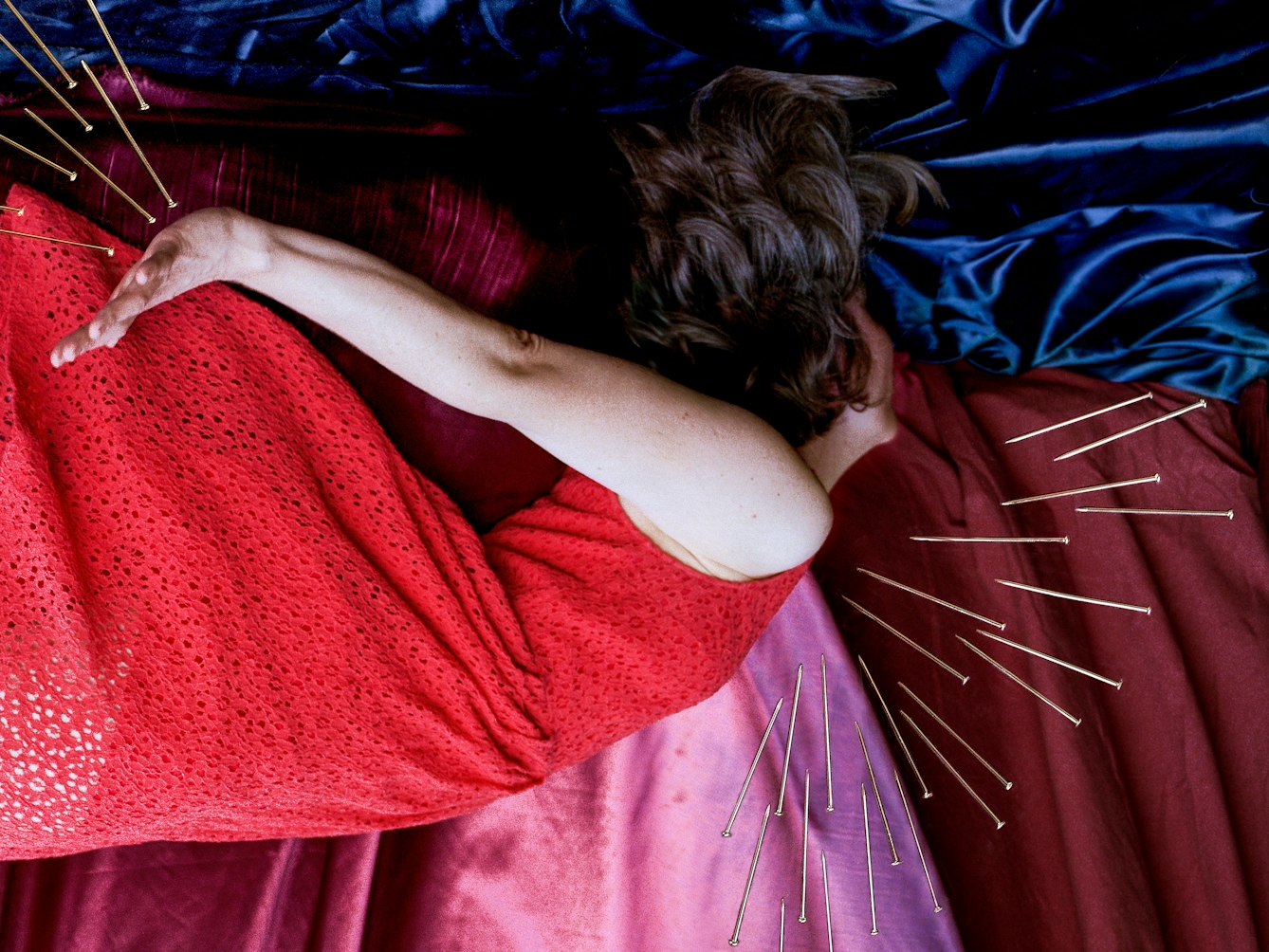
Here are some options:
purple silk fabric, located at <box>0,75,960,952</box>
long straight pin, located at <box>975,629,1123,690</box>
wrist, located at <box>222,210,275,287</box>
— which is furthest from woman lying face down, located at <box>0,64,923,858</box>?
long straight pin, located at <box>975,629,1123,690</box>

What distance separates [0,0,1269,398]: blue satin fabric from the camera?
4.06ft

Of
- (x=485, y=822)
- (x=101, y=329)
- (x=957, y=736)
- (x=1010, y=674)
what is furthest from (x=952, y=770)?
(x=101, y=329)

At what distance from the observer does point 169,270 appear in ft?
2.86

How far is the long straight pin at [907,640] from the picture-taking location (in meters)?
1.38

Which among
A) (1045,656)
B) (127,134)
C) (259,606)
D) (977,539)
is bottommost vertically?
(1045,656)

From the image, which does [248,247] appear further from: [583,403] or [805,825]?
[805,825]

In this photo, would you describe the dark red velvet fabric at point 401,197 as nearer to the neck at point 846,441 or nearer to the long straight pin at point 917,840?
the neck at point 846,441

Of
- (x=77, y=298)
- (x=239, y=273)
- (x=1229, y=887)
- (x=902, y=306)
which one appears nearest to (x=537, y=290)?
(x=239, y=273)

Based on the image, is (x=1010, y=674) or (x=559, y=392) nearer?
(x=559, y=392)

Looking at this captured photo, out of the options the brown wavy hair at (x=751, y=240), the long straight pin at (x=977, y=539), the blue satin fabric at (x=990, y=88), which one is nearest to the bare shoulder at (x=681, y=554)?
the brown wavy hair at (x=751, y=240)

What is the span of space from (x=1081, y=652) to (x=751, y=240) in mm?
790

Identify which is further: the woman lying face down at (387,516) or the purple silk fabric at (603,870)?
the purple silk fabric at (603,870)

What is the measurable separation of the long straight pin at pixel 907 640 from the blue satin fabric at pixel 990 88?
0.51m

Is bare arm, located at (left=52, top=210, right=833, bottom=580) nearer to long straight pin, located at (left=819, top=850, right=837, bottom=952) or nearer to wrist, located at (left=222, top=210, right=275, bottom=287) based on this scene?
wrist, located at (left=222, top=210, right=275, bottom=287)
